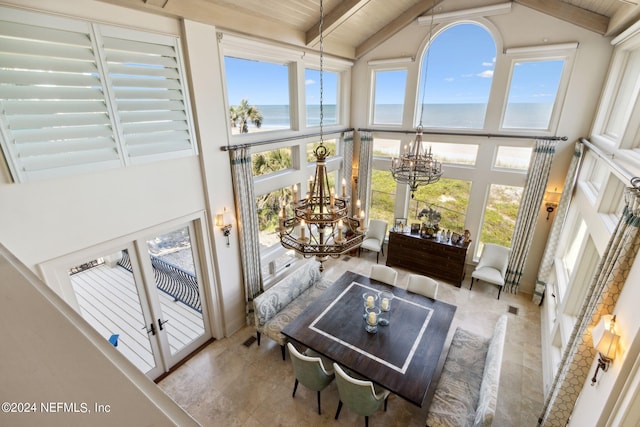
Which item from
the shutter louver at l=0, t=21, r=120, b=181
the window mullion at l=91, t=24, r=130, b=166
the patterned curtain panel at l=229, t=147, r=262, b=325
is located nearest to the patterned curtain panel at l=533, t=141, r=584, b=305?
the patterned curtain panel at l=229, t=147, r=262, b=325

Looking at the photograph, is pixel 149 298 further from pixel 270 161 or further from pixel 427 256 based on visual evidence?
pixel 427 256

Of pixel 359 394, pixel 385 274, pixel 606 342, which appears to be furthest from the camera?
pixel 385 274

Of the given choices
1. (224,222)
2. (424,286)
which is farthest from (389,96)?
(224,222)

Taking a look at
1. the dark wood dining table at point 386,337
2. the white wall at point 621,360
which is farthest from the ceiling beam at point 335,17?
the white wall at point 621,360

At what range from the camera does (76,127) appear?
316cm

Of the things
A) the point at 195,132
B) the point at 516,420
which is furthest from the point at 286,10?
the point at 516,420

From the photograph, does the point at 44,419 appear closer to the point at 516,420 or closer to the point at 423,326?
the point at 423,326

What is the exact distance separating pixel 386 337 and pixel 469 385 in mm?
1119

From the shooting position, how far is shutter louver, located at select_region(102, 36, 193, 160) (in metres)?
3.34

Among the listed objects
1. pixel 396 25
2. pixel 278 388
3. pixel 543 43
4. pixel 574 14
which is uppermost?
pixel 396 25

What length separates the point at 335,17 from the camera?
514 cm

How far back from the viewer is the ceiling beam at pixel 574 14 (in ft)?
15.8

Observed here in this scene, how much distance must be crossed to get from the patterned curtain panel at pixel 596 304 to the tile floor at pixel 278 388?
3.26ft

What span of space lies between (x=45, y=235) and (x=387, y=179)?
6.70 meters
